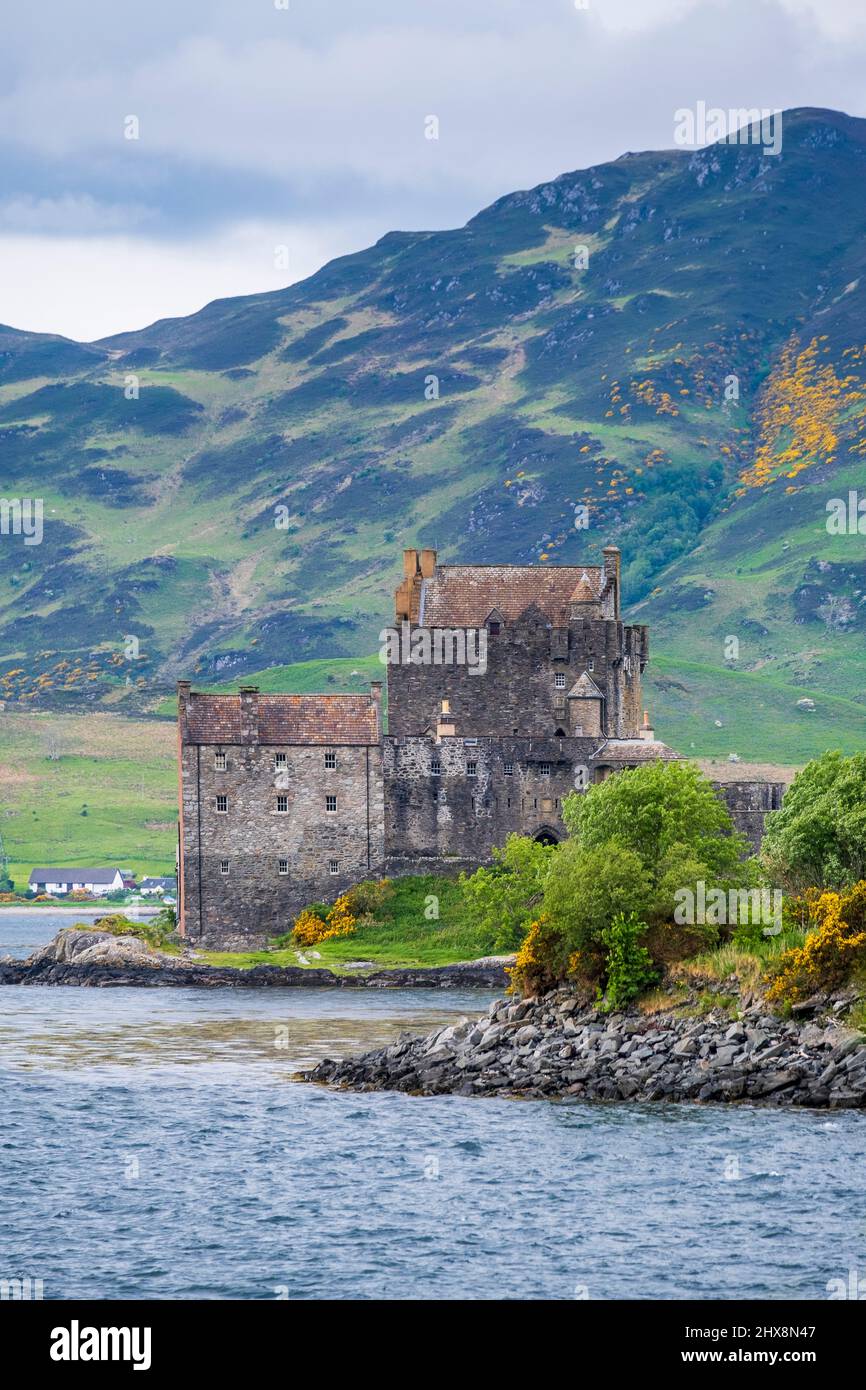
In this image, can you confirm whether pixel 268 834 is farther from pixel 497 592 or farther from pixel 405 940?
pixel 497 592

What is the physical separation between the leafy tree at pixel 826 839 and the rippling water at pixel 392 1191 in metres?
13.9

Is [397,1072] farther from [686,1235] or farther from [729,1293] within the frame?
[729,1293]

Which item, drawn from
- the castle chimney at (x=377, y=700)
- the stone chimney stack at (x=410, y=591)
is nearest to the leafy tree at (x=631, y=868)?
the castle chimney at (x=377, y=700)

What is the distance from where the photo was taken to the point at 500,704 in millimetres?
115875

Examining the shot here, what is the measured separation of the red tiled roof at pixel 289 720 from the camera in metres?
107

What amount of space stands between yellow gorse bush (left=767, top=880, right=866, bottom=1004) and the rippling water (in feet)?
17.2

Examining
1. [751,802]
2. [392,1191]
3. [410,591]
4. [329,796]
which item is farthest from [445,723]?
[392,1191]

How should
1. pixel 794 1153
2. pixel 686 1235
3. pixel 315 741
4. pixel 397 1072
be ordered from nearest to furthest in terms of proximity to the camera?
pixel 686 1235, pixel 794 1153, pixel 397 1072, pixel 315 741

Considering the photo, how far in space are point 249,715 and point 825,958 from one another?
4959cm
